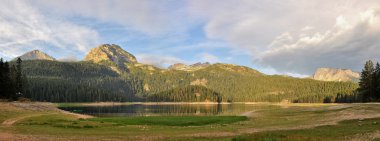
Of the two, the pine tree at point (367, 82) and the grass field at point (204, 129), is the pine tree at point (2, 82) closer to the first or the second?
the grass field at point (204, 129)

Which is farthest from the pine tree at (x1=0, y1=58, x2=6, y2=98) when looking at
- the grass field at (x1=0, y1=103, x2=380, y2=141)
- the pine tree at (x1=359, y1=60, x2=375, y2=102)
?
the pine tree at (x1=359, y1=60, x2=375, y2=102)

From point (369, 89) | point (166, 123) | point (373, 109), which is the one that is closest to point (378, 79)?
point (369, 89)

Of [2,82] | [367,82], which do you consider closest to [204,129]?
[2,82]

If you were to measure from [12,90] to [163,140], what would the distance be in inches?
4117

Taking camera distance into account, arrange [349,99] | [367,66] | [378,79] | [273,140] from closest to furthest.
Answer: [273,140], [378,79], [367,66], [349,99]

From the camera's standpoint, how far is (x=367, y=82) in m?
119

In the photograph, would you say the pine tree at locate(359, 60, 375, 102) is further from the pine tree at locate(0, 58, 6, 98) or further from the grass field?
the pine tree at locate(0, 58, 6, 98)

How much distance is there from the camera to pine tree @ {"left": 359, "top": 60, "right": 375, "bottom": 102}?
115m

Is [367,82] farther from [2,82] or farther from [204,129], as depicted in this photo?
[2,82]

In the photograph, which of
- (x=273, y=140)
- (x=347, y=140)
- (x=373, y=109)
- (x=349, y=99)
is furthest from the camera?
(x=349, y=99)

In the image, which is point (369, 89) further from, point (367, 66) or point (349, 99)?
point (349, 99)

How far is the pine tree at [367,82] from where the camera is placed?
115 m

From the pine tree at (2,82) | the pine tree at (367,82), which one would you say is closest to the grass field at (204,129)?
the pine tree at (2,82)

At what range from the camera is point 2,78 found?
11112 centimetres
